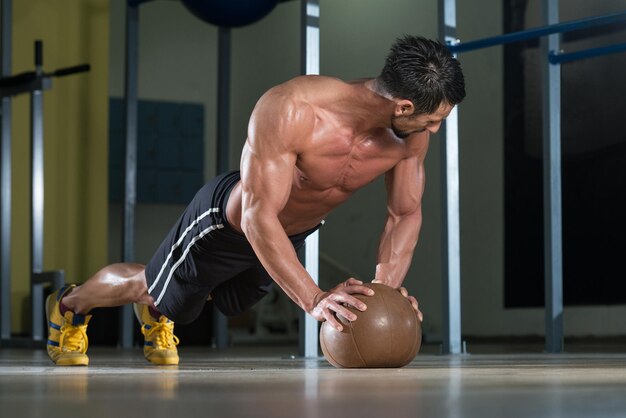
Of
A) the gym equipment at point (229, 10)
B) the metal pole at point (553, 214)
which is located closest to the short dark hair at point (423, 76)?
the metal pole at point (553, 214)

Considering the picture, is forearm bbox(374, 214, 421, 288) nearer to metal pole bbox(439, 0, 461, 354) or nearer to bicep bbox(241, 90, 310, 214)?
bicep bbox(241, 90, 310, 214)

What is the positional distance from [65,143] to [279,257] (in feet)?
18.0

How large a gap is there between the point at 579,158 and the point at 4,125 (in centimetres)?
386

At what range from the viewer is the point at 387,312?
2.82m

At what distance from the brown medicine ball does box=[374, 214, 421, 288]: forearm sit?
38cm

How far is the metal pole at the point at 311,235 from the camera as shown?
4.66 m

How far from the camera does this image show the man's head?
2.94 metres

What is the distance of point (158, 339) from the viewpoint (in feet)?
12.8

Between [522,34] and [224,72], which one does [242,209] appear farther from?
[224,72]

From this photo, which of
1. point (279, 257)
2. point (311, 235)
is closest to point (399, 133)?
point (279, 257)

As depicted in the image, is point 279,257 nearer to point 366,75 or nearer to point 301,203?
point 301,203

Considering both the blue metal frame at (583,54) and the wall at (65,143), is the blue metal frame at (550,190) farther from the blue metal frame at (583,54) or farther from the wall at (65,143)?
the wall at (65,143)

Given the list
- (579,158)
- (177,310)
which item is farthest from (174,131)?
(177,310)

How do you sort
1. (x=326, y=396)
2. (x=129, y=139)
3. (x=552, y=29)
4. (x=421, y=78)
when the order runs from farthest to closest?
1. (x=129, y=139)
2. (x=552, y=29)
3. (x=421, y=78)
4. (x=326, y=396)
